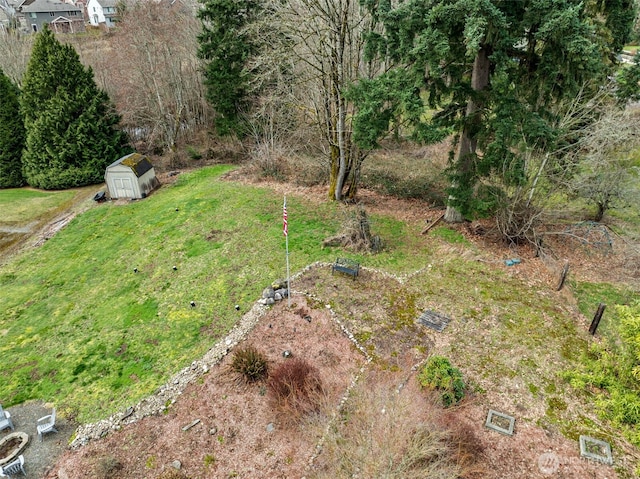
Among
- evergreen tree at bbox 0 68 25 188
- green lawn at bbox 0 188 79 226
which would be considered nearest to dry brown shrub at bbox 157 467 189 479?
green lawn at bbox 0 188 79 226

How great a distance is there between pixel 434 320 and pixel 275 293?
427 cm

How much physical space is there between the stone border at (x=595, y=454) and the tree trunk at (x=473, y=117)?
25.0 ft

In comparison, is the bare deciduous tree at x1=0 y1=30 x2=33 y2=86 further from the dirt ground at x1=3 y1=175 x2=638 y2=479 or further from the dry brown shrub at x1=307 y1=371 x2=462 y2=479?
the dry brown shrub at x1=307 y1=371 x2=462 y2=479

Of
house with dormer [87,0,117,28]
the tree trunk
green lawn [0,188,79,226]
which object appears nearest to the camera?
the tree trunk

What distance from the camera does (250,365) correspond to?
26.2ft

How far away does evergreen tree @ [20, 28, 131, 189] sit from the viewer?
67.7ft

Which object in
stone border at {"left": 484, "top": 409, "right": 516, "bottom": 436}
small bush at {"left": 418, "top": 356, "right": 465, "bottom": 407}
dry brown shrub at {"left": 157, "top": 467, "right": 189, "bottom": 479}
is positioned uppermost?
small bush at {"left": 418, "top": 356, "right": 465, "bottom": 407}

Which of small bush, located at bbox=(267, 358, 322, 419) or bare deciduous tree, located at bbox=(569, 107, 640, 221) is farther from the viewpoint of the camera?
bare deciduous tree, located at bbox=(569, 107, 640, 221)

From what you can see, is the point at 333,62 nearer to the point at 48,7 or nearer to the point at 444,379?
the point at 444,379

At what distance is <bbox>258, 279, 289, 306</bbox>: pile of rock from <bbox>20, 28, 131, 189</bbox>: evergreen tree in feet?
56.9

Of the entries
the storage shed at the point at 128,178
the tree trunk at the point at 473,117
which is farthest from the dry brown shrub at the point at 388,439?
the storage shed at the point at 128,178

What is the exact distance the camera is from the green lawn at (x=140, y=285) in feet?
28.9

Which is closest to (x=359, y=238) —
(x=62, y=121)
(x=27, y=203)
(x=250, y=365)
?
(x=250, y=365)

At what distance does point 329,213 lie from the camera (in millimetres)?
15469
